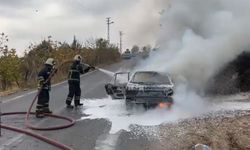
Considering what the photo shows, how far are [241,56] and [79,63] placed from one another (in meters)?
7.43

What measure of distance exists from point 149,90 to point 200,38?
194 inches

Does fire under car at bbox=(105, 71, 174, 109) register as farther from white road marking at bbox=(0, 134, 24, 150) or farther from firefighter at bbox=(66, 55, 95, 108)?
white road marking at bbox=(0, 134, 24, 150)

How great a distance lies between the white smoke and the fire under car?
1.26m

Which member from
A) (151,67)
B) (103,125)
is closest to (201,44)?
(151,67)

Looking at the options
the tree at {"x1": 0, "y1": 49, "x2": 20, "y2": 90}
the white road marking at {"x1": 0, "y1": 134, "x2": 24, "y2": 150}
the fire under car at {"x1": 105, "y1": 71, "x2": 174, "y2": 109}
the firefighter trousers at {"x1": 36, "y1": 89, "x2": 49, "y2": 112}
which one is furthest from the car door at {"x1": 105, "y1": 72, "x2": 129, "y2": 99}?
the tree at {"x1": 0, "y1": 49, "x2": 20, "y2": 90}

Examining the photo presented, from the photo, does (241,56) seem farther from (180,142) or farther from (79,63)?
(180,142)

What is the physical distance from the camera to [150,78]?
15.5 metres

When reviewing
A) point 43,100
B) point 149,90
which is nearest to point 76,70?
point 43,100

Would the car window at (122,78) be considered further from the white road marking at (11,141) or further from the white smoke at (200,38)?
the white road marking at (11,141)

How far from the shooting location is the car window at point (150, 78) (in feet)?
50.1

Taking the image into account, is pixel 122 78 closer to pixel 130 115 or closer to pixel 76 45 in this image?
pixel 130 115

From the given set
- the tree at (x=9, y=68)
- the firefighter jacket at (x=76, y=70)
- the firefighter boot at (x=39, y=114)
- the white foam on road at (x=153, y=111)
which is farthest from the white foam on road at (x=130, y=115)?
the tree at (x=9, y=68)

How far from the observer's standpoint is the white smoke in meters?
17.4

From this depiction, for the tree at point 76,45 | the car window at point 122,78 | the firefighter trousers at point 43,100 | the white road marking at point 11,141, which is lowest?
the white road marking at point 11,141
